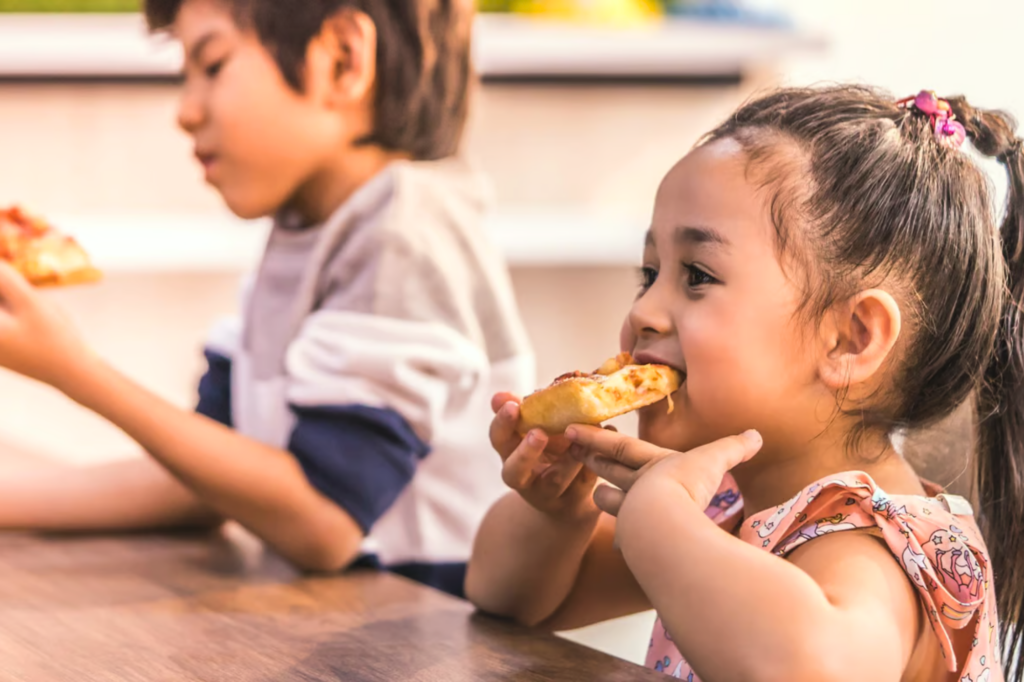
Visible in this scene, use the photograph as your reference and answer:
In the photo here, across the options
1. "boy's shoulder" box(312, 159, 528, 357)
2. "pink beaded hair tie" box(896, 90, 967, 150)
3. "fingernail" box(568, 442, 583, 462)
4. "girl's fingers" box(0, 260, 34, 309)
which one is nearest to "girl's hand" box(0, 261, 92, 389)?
"girl's fingers" box(0, 260, 34, 309)

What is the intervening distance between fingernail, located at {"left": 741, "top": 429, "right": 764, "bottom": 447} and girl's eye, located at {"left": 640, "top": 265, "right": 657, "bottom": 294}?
0.48ft

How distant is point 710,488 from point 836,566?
0.10 meters

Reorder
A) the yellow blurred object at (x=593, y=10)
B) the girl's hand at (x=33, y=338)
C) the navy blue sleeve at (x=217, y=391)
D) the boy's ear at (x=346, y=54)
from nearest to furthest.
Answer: the girl's hand at (x=33, y=338) → the boy's ear at (x=346, y=54) → the navy blue sleeve at (x=217, y=391) → the yellow blurred object at (x=593, y=10)

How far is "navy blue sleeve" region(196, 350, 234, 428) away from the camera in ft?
5.37

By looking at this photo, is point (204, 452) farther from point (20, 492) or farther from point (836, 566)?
point (836, 566)

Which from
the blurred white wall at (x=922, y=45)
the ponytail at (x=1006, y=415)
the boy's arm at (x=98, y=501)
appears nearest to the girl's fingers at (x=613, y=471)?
the ponytail at (x=1006, y=415)

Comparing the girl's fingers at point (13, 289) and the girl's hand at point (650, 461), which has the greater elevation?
the girl's hand at point (650, 461)

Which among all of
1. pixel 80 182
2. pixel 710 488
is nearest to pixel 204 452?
pixel 710 488

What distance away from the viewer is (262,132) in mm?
1454

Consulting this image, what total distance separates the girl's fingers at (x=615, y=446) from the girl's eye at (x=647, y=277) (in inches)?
5.2

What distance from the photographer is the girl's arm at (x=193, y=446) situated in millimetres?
1207

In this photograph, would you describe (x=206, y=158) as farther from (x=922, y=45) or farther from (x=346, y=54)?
(x=922, y=45)

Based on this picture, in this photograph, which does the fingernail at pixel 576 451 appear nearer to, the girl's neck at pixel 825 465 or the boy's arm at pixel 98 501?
the girl's neck at pixel 825 465

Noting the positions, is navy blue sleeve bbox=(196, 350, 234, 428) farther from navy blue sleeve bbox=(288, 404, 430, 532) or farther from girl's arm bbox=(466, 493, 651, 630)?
girl's arm bbox=(466, 493, 651, 630)
